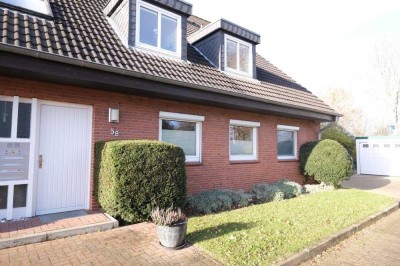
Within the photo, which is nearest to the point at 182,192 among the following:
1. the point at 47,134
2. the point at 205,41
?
the point at 47,134

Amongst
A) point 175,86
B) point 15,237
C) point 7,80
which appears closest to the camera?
point 15,237

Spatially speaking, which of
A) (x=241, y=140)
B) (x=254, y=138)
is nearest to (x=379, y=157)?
(x=254, y=138)

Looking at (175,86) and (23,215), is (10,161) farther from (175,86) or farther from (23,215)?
(175,86)

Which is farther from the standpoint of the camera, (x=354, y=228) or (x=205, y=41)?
(x=205, y=41)

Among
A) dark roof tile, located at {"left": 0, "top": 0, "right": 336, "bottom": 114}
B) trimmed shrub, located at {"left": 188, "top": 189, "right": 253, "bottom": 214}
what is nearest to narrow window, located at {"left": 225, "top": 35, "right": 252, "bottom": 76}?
dark roof tile, located at {"left": 0, "top": 0, "right": 336, "bottom": 114}

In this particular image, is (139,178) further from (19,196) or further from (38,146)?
(19,196)

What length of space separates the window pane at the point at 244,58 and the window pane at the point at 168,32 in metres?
3.14

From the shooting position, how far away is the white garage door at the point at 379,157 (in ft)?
57.7

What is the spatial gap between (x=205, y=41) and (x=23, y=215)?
324 inches

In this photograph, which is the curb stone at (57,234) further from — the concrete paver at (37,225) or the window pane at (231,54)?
the window pane at (231,54)

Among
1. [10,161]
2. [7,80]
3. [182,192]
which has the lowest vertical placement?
[182,192]

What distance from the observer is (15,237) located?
169 inches

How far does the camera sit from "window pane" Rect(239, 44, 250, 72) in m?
10.4

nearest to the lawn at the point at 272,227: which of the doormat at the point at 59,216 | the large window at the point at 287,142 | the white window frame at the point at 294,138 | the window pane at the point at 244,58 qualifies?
the doormat at the point at 59,216
